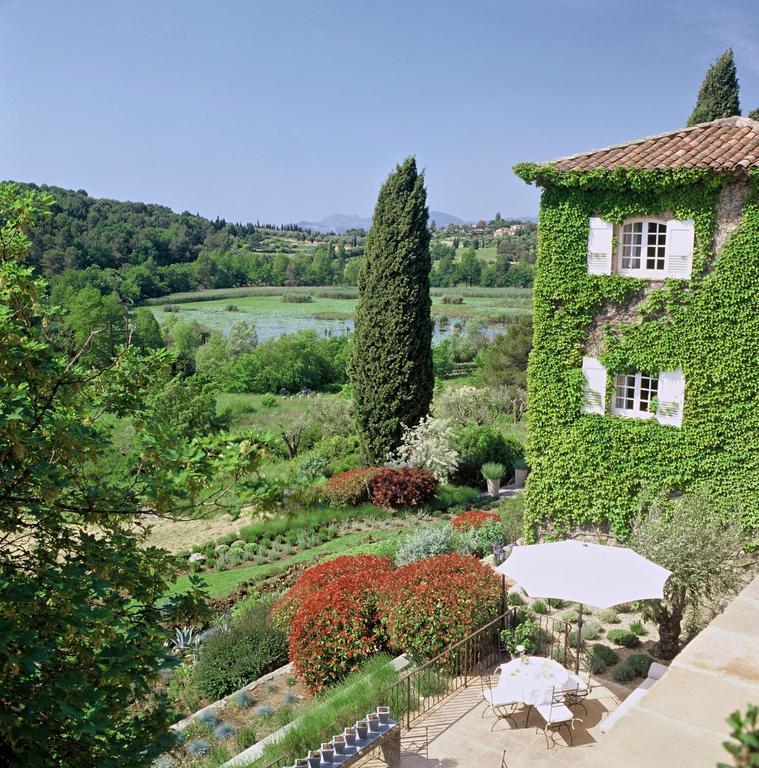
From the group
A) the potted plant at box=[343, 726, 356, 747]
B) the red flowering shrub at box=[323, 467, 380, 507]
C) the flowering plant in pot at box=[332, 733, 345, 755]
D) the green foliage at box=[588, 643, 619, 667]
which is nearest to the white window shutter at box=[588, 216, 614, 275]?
the green foliage at box=[588, 643, 619, 667]

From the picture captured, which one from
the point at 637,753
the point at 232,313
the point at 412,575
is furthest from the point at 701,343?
the point at 232,313

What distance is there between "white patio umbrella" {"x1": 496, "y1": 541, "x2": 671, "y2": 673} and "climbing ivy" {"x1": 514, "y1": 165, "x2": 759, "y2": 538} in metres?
3.71

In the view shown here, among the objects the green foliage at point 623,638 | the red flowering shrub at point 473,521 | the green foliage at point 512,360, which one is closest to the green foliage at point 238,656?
the green foliage at point 623,638

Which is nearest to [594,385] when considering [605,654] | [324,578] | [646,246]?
[646,246]

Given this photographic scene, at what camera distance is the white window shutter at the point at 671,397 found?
12.9 metres

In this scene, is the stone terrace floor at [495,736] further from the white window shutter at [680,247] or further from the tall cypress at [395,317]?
the tall cypress at [395,317]

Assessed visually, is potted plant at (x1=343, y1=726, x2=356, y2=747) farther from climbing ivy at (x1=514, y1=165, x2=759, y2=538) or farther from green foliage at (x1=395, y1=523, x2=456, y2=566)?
climbing ivy at (x1=514, y1=165, x2=759, y2=538)

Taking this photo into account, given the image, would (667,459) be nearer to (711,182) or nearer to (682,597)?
(682,597)

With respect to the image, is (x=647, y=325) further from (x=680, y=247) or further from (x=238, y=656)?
(x=238, y=656)

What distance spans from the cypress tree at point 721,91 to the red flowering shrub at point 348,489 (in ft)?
56.3

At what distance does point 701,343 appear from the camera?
12688 mm

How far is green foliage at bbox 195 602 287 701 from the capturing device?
11.2 m

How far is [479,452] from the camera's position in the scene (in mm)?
24734

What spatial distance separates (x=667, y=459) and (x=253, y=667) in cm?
826
